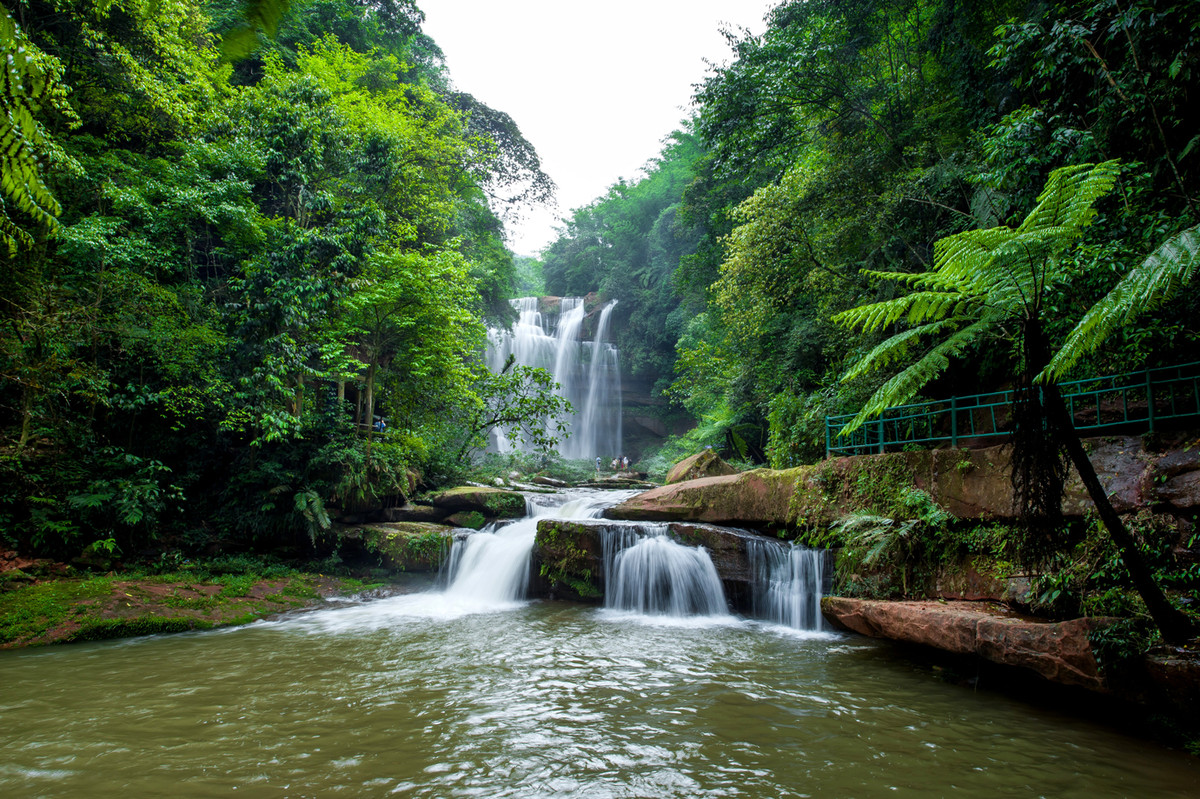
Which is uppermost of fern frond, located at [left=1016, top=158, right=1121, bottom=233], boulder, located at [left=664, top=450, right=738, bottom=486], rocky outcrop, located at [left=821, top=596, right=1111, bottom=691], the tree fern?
fern frond, located at [left=1016, top=158, right=1121, bottom=233]

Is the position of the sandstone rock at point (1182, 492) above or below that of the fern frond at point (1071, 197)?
below

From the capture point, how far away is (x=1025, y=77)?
9.02 meters

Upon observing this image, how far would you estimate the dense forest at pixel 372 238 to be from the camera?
754cm

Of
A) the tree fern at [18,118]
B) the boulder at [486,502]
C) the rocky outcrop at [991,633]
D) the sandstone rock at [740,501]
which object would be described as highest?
the tree fern at [18,118]

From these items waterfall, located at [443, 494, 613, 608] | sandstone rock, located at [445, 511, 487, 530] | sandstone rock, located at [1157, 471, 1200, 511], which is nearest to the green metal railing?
sandstone rock, located at [1157, 471, 1200, 511]

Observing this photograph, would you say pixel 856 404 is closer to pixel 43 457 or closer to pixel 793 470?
pixel 793 470

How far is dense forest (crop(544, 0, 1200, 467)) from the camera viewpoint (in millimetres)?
6496

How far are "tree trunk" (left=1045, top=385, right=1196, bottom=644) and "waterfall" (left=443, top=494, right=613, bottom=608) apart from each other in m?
8.61

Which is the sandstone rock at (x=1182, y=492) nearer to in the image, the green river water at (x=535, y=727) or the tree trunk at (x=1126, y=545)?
the tree trunk at (x=1126, y=545)

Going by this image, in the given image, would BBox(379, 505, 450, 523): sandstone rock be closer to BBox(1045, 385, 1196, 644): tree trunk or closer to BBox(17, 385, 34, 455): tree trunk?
BBox(17, 385, 34, 455): tree trunk

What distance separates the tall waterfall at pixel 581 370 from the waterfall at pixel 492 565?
18.1 metres

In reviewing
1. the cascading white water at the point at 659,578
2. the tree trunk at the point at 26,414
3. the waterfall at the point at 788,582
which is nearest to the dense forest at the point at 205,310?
the tree trunk at the point at 26,414

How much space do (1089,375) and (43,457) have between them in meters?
16.1

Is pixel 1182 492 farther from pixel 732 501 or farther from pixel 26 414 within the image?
pixel 26 414
